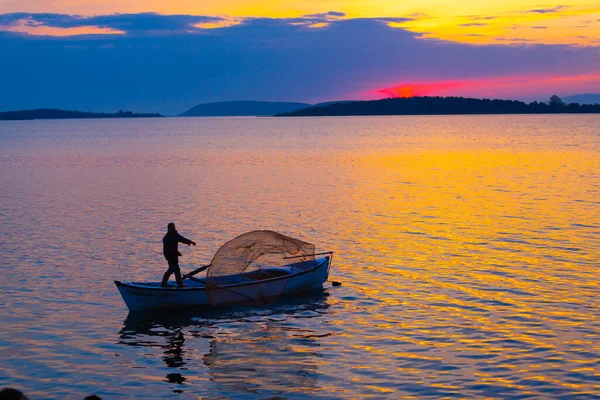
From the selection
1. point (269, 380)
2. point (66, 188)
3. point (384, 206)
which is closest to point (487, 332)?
point (269, 380)

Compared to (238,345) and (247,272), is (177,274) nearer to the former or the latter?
(247,272)

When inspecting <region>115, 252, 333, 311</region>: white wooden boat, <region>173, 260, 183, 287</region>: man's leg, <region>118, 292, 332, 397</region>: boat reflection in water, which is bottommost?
<region>118, 292, 332, 397</region>: boat reflection in water

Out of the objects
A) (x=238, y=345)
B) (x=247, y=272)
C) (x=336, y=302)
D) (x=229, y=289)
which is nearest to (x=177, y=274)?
(x=229, y=289)

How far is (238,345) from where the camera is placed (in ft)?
64.6

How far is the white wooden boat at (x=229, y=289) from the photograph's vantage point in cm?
2259

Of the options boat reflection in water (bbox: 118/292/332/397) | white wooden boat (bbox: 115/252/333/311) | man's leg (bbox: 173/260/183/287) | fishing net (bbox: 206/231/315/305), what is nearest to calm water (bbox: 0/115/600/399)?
boat reflection in water (bbox: 118/292/332/397)

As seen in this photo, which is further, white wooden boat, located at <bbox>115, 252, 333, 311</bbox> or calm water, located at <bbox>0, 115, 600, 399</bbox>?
white wooden boat, located at <bbox>115, 252, 333, 311</bbox>

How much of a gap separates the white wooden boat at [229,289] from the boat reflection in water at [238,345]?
314 mm

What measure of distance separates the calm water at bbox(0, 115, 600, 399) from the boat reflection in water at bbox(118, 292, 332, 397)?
0.21 feet

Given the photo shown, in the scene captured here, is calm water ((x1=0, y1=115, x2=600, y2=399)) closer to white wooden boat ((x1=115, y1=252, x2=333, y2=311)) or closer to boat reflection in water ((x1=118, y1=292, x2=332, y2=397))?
boat reflection in water ((x1=118, y1=292, x2=332, y2=397))

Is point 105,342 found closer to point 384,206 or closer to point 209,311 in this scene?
point 209,311

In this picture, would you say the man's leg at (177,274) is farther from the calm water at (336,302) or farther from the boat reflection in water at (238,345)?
the calm water at (336,302)

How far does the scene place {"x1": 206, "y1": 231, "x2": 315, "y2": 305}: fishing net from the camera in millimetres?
23266

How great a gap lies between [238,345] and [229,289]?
3.59m
